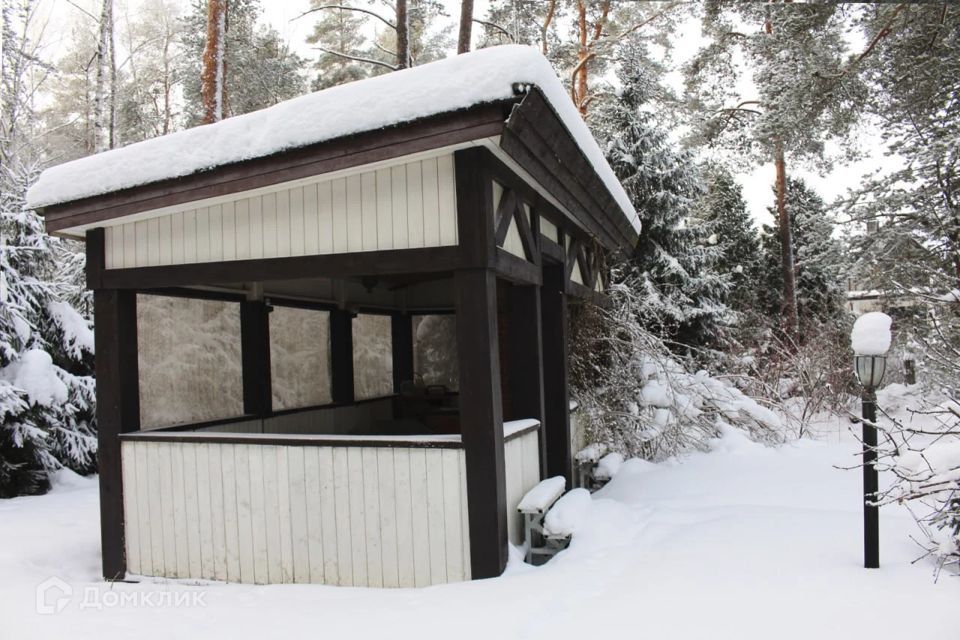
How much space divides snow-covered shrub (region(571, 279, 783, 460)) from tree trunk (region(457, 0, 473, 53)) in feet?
18.0

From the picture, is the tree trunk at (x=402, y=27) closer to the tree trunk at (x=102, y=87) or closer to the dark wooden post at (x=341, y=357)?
the dark wooden post at (x=341, y=357)

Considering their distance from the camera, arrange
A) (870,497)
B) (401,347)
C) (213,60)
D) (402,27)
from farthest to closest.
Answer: (402,27) < (213,60) < (401,347) < (870,497)

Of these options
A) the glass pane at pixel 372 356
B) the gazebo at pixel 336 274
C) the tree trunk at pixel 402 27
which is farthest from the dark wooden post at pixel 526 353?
the tree trunk at pixel 402 27

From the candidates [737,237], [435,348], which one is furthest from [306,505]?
[737,237]

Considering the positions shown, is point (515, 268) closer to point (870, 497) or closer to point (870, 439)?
point (870, 439)

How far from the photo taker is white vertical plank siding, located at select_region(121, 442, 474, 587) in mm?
3889

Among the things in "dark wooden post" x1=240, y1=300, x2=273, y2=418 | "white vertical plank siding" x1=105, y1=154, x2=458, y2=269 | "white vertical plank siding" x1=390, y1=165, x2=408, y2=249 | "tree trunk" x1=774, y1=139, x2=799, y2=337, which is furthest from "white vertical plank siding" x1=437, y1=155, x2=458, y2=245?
"tree trunk" x1=774, y1=139, x2=799, y2=337

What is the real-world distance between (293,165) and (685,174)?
10.0m

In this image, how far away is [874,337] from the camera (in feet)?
11.3

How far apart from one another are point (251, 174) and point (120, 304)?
1.59m

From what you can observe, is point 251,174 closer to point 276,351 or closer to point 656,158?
point 276,351

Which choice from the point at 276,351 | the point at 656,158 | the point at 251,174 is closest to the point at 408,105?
the point at 251,174

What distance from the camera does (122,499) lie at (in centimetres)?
474

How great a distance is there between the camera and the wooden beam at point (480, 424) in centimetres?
377
